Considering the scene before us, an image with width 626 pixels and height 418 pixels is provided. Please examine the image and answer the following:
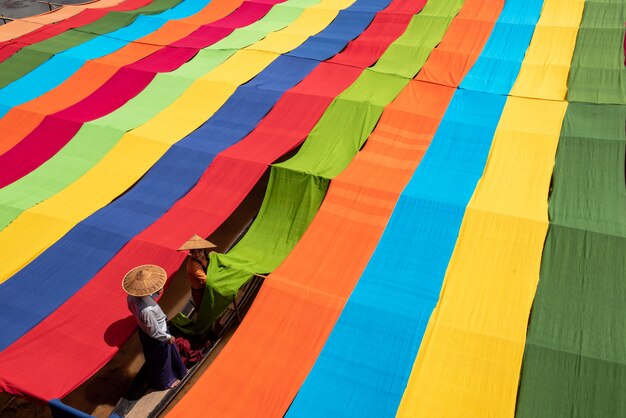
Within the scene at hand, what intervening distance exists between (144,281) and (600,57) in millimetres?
13133

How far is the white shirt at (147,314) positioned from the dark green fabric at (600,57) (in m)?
10.4

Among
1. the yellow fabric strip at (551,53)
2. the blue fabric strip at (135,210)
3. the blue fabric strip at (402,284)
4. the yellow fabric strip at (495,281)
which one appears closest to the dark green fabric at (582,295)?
the yellow fabric strip at (495,281)

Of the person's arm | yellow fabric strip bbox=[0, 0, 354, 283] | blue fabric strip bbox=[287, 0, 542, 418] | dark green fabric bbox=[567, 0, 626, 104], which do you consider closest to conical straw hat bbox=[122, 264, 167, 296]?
the person's arm

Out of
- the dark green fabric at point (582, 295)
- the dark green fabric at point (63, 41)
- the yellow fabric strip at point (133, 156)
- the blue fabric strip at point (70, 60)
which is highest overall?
the dark green fabric at point (63, 41)

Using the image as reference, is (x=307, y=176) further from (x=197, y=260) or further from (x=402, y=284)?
(x=402, y=284)

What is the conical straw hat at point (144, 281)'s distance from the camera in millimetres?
7312

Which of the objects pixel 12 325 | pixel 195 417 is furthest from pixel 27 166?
pixel 195 417

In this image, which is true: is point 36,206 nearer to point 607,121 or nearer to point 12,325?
point 12,325

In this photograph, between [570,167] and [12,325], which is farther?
[570,167]

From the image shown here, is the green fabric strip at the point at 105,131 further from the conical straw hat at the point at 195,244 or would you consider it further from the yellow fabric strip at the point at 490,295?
the yellow fabric strip at the point at 490,295

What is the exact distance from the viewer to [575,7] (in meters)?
16.4

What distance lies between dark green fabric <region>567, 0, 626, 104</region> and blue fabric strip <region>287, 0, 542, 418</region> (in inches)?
85.7

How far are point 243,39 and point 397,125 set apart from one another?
7154mm

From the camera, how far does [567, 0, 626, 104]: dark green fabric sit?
12320 millimetres
